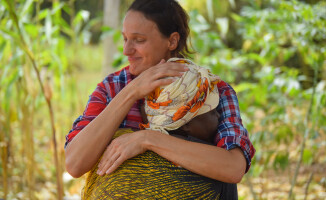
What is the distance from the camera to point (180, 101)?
1452 mm

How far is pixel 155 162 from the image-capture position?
58.6 inches

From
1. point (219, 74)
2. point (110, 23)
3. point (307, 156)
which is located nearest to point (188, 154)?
point (307, 156)

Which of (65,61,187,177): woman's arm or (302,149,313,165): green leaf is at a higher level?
(65,61,187,177): woman's arm

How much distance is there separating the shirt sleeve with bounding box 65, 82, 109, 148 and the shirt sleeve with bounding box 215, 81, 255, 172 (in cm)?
49

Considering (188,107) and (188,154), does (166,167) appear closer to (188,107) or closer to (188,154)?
(188,154)

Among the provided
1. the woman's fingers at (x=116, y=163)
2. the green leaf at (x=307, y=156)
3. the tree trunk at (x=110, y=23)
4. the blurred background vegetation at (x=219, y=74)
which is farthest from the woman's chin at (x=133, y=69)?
the tree trunk at (x=110, y=23)

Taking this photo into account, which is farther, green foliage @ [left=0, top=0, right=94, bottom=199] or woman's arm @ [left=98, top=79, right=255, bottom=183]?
green foliage @ [left=0, top=0, right=94, bottom=199]

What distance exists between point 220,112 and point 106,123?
0.48 meters

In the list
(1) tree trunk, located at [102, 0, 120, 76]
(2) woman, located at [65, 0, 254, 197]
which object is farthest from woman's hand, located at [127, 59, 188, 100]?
(1) tree trunk, located at [102, 0, 120, 76]

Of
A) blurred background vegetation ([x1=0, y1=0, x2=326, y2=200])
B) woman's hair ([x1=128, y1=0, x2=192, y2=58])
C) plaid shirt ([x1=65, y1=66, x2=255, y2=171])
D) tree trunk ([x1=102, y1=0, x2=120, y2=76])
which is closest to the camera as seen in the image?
plaid shirt ([x1=65, y1=66, x2=255, y2=171])

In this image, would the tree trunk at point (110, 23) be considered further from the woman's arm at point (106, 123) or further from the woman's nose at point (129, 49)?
the woman's arm at point (106, 123)

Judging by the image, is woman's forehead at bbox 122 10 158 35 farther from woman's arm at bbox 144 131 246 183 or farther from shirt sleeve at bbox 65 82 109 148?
woman's arm at bbox 144 131 246 183

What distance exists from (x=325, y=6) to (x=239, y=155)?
1461 mm

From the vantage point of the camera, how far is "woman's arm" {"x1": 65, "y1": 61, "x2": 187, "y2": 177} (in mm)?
1503
